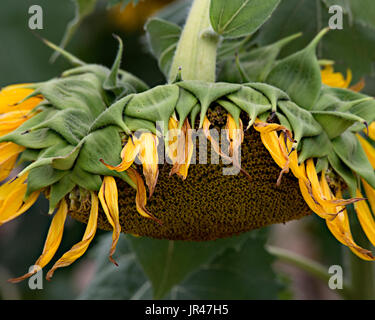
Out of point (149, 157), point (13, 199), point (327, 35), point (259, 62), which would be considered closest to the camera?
point (149, 157)

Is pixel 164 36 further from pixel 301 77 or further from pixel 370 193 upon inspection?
pixel 370 193

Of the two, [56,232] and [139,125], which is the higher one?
[139,125]

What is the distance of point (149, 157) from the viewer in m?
0.84

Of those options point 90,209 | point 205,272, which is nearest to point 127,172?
point 90,209

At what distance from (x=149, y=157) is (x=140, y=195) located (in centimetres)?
6

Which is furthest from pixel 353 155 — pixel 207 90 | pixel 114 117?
pixel 114 117

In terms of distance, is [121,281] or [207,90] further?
[121,281]

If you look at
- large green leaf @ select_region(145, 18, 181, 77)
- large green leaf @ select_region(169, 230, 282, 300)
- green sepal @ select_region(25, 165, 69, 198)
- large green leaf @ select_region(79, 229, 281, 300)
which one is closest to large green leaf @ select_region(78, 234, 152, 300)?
large green leaf @ select_region(79, 229, 281, 300)

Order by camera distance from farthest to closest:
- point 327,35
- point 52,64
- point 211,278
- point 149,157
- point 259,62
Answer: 1. point 52,64
2. point 211,278
3. point 327,35
4. point 259,62
5. point 149,157

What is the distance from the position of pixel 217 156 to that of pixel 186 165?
5 centimetres

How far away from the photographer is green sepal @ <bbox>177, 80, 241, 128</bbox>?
87cm

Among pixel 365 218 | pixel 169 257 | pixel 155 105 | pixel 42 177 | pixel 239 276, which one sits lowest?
pixel 239 276
